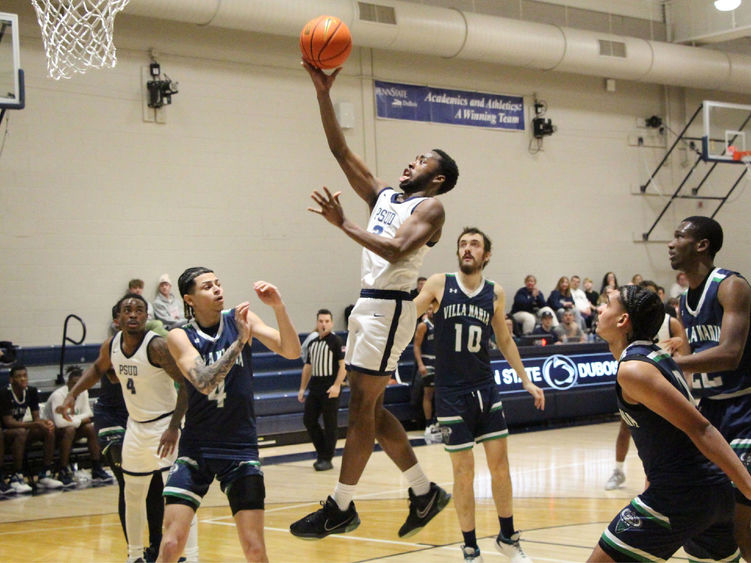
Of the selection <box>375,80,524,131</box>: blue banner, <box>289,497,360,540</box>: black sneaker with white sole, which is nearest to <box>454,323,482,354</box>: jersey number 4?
<box>289,497,360,540</box>: black sneaker with white sole

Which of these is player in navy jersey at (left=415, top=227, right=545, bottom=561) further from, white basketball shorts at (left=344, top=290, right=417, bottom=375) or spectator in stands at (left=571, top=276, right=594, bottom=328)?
spectator in stands at (left=571, top=276, right=594, bottom=328)

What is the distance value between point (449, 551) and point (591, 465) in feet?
13.8

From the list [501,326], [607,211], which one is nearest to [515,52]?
[607,211]

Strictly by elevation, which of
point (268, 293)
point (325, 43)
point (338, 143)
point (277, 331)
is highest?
point (325, 43)

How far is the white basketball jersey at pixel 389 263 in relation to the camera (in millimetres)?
4836

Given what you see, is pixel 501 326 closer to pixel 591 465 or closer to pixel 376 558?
pixel 376 558

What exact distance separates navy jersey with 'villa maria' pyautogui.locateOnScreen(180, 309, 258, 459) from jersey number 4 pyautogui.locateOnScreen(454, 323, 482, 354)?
1.86 metres

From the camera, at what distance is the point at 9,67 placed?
10.2m

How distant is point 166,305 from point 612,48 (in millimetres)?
9557

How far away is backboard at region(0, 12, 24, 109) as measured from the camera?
33.1 ft

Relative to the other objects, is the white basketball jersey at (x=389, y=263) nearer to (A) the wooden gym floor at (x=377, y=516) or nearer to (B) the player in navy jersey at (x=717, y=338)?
Result: (B) the player in navy jersey at (x=717, y=338)

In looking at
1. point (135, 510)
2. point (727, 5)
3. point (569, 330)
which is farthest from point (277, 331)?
point (727, 5)

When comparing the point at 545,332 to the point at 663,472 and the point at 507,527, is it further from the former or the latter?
the point at 663,472

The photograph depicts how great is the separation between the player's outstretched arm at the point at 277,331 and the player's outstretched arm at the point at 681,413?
5.29ft
